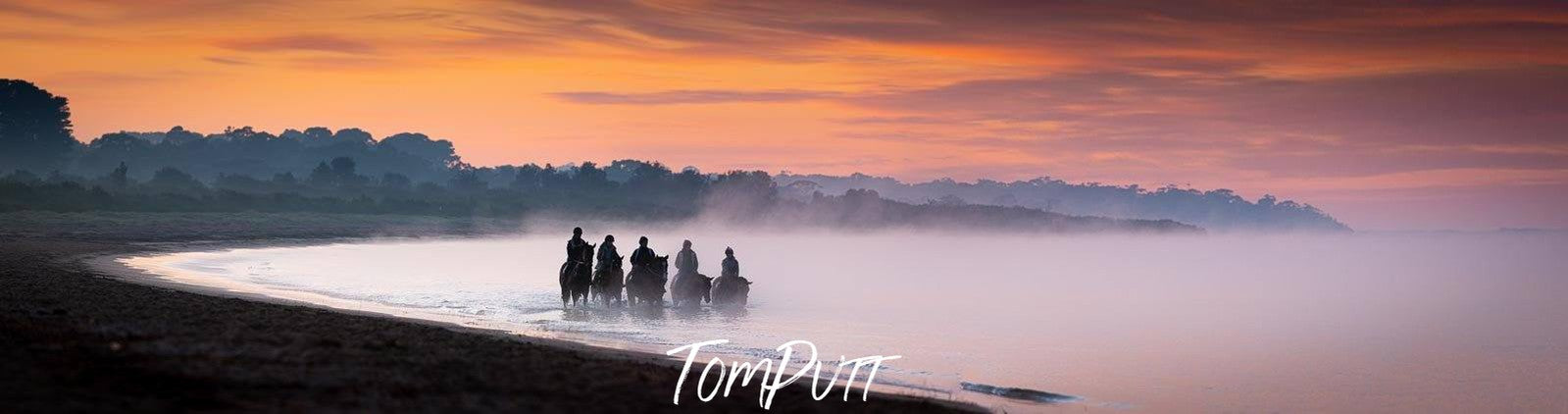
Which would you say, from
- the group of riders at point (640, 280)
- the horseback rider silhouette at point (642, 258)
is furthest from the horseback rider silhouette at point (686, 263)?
the horseback rider silhouette at point (642, 258)

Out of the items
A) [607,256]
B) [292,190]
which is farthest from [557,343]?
[292,190]

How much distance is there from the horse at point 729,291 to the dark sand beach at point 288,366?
12.1m

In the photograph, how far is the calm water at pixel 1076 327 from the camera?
74.5ft

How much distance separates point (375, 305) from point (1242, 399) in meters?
19.9

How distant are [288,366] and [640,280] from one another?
20216 millimetres

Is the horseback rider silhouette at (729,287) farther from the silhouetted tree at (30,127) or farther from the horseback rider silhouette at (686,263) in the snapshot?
the silhouetted tree at (30,127)

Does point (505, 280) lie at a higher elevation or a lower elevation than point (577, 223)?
lower

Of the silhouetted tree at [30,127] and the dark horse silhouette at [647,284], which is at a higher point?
the silhouetted tree at [30,127]

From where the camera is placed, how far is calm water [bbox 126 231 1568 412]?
74.5ft

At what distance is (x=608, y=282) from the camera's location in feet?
118

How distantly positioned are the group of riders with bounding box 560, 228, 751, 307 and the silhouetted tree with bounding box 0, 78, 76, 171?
150 m

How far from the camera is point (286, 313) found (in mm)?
24328

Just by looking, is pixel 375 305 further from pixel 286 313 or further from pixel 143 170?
pixel 143 170

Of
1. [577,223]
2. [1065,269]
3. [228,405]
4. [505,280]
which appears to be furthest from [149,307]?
[577,223]
